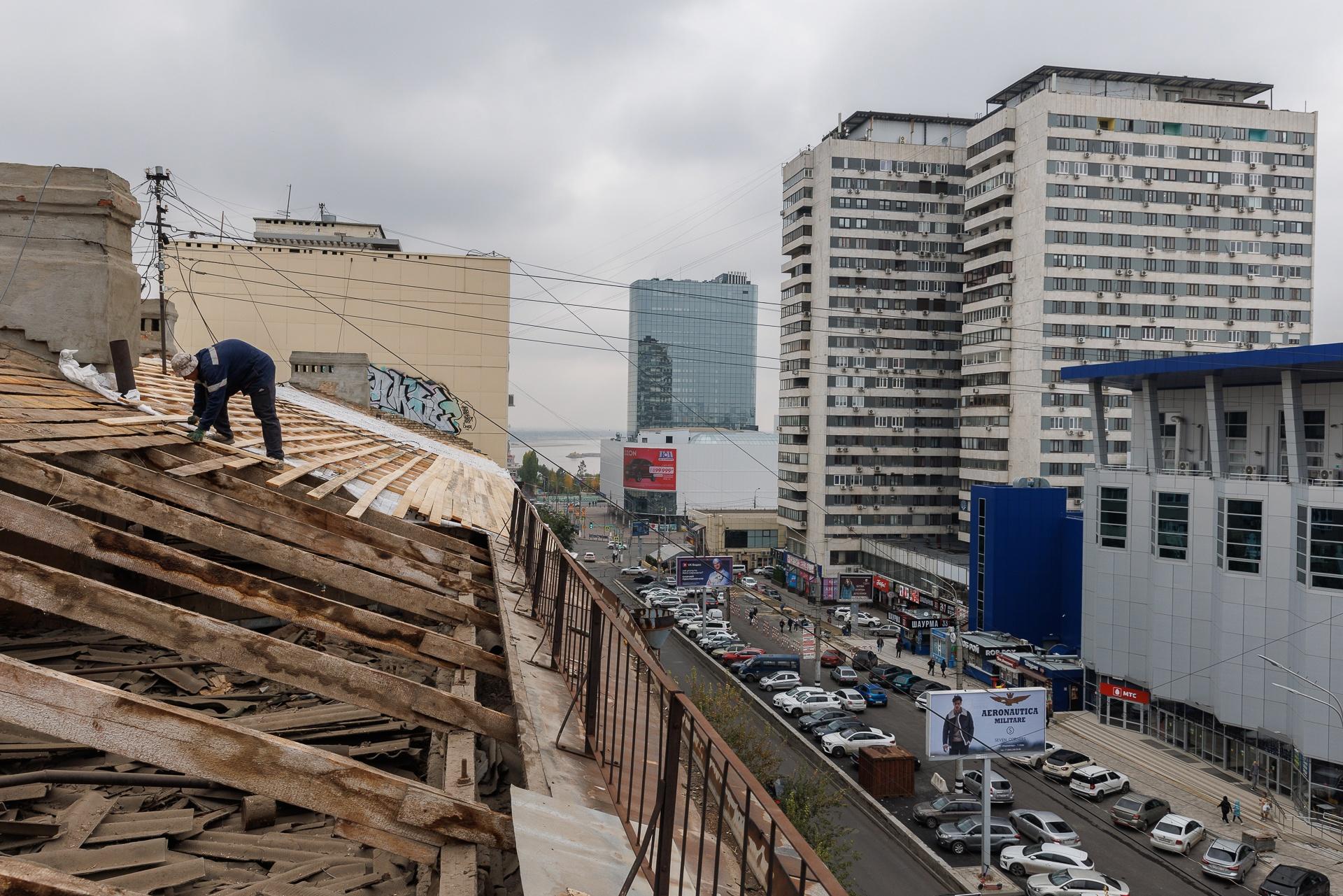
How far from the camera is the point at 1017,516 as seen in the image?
125 feet

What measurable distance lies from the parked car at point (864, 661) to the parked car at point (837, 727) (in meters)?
10.1

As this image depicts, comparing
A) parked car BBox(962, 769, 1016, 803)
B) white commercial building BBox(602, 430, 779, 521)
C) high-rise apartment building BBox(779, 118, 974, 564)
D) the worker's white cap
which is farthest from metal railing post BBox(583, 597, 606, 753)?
white commercial building BBox(602, 430, 779, 521)

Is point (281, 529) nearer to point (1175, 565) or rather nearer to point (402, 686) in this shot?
point (402, 686)

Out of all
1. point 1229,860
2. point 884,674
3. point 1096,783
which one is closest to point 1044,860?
point 1229,860

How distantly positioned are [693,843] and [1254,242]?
6380cm

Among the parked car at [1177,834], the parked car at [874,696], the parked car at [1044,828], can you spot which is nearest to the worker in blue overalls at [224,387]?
the parked car at [1044,828]

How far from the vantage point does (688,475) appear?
8944 cm

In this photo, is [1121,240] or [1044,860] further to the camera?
[1121,240]

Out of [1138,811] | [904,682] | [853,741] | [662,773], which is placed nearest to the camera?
[662,773]

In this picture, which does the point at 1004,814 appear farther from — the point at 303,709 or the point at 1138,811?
the point at 303,709

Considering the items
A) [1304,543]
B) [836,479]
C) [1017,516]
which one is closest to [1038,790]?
[1304,543]

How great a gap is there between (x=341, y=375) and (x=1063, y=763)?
2786 centimetres

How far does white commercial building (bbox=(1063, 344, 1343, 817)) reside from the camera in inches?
967

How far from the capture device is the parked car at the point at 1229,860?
20344mm
